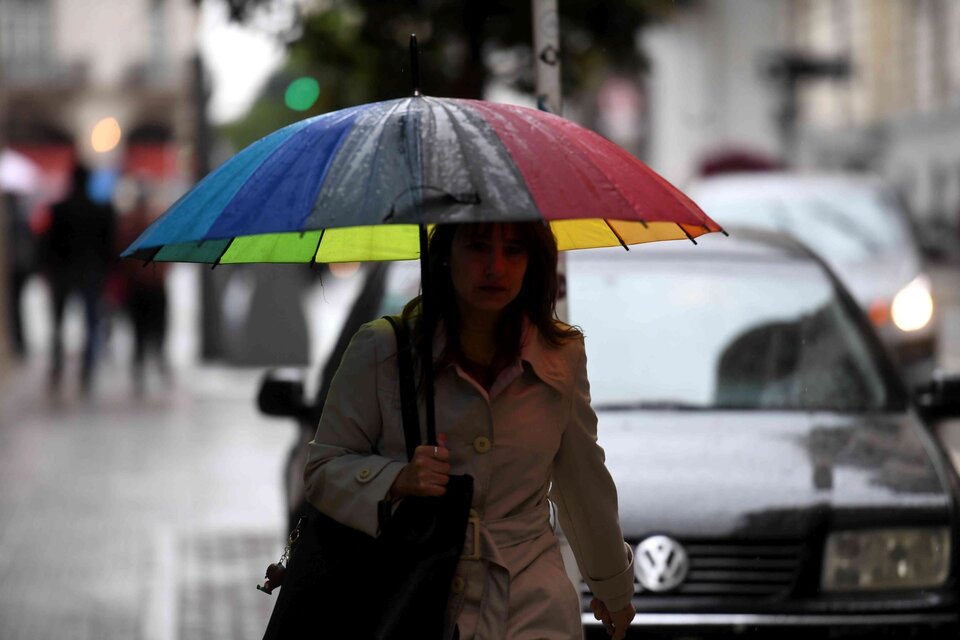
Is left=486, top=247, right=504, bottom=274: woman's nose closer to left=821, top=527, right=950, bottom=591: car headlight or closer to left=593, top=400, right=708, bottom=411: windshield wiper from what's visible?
left=821, top=527, right=950, bottom=591: car headlight

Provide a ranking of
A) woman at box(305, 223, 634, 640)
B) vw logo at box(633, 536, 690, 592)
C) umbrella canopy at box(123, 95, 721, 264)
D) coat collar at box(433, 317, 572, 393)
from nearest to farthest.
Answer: umbrella canopy at box(123, 95, 721, 264) < woman at box(305, 223, 634, 640) < coat collar at box(433, 317, 572, 393) < vw logo at box(633, 536, 690, 592)

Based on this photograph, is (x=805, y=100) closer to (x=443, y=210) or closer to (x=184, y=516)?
(x=184, y=516)

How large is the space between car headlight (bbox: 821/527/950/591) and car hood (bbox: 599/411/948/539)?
0.04 metres

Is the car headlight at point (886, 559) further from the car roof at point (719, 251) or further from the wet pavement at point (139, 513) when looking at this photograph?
the wet pavement at point (139, 513)

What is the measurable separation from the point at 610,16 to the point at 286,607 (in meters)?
7.75

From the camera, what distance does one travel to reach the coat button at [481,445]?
342 cm

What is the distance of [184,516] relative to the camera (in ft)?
32.4

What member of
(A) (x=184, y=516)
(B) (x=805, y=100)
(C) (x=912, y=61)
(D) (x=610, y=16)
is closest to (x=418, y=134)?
(A) (x=184, y=516)

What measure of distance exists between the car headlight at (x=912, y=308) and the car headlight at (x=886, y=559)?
630 centimetres

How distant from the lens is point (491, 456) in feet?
11.3

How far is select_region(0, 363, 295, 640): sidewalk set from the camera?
7441 millimetres

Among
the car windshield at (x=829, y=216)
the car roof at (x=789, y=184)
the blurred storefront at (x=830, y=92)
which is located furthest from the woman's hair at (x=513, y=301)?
the blurred storefront at (x=830, y=92)

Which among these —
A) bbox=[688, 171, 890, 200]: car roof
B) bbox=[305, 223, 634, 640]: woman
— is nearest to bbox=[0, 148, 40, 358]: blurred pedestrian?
bbox=[688, 171, 890, 200]: car roof

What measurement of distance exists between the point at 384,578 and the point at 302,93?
11665 millimetres
